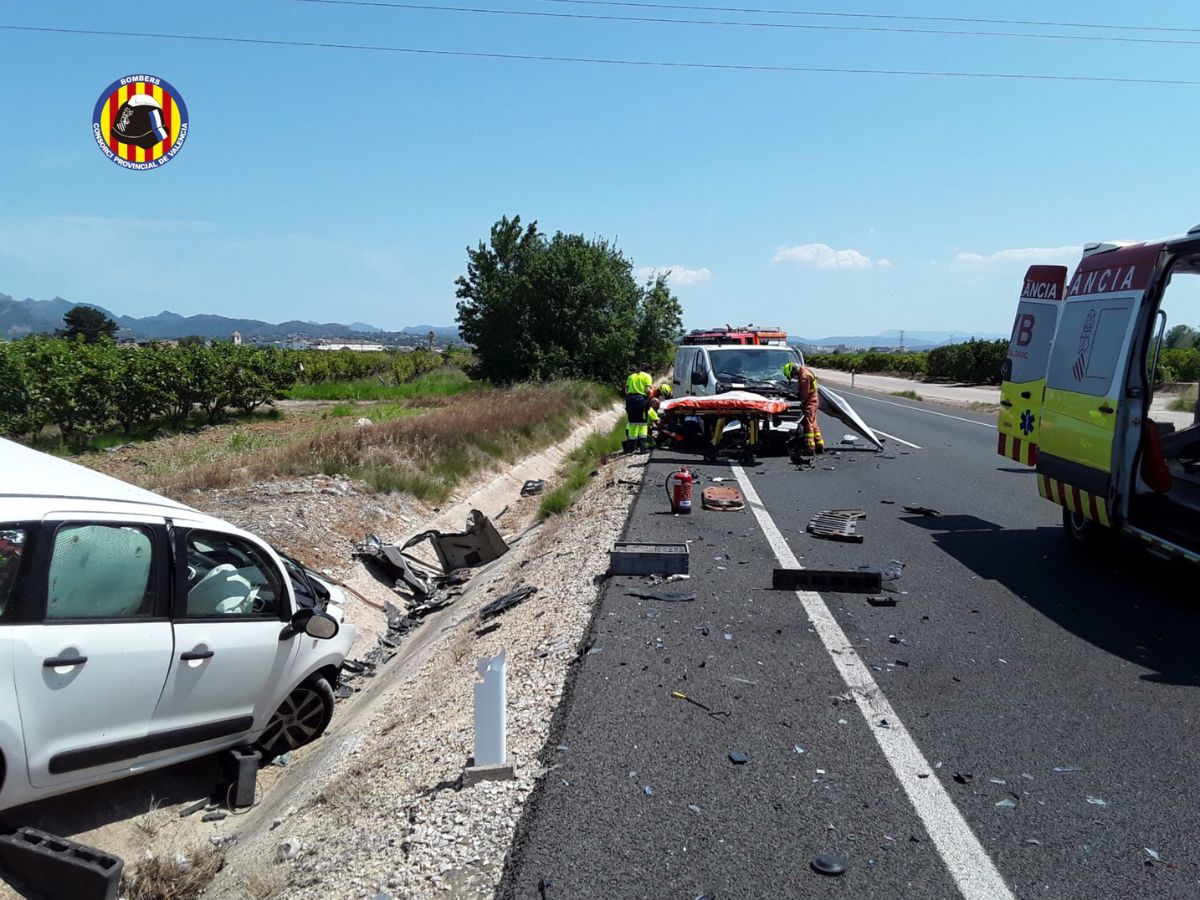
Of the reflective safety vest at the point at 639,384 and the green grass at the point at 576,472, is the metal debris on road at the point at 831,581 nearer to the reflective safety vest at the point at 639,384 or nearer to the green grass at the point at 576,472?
the green grass at the point at 576,472

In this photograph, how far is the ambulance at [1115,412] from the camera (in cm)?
722

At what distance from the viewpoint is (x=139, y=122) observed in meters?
14.2

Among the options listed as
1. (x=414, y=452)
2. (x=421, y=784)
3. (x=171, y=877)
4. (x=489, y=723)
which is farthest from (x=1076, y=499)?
(x=414, y=452)

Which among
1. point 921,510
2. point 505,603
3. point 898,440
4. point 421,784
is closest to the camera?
point 421,784

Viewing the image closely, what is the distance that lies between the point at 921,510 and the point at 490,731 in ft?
25.6

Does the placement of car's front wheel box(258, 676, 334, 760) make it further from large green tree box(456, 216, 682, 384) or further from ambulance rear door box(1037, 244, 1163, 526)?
large green tree box(456, 216, 682, 384)

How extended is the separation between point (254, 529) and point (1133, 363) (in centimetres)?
911

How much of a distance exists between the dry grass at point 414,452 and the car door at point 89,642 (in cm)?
809

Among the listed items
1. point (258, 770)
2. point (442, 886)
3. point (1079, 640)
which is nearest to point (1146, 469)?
point (1079, 640)

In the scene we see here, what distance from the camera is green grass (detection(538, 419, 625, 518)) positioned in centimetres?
1366

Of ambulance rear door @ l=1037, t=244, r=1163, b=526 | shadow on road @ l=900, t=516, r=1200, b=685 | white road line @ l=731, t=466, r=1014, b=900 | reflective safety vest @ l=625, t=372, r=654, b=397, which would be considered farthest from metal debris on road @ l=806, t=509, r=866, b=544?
reflective safety vest @ l=625, t=372, r=654, b=397

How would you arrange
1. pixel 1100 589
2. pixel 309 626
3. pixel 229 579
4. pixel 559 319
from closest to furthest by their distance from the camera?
pixel 229 579 < pixel 309 626 < pixel 1100 589 < pixel 559 319

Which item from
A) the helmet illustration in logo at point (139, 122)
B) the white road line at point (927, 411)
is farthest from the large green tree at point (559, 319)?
the helmet illustration in logo at point (139, 122)

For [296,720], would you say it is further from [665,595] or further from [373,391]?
[373,391]
